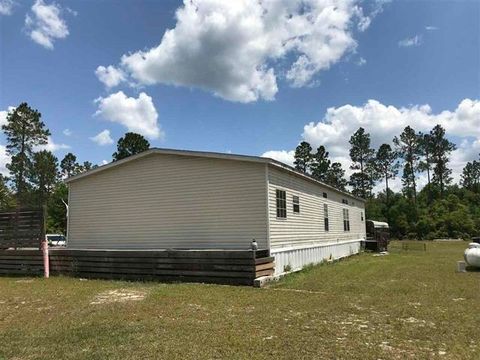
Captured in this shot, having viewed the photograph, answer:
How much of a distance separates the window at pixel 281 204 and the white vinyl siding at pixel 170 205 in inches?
40.4

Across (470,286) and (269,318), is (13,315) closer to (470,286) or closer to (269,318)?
(269,318)

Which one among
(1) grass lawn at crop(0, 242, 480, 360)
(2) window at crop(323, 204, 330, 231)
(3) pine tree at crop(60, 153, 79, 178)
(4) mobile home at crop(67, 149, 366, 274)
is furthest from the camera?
(3) pine tree at crop(60, 153, 79, 178)

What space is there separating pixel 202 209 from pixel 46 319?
6.33 meters

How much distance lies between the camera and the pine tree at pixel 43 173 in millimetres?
46875

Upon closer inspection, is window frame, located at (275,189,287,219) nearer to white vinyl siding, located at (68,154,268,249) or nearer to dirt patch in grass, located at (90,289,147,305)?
white vinyl siding, located at (68,154,268,249)

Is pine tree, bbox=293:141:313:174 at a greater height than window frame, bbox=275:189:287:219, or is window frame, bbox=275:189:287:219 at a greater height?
pine tree, bbox=293:141:313:174

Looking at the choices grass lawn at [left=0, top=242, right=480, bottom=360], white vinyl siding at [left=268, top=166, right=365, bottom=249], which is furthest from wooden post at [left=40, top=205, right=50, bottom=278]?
white vinyl siding at [left=268, top=166, right=365, bottom=249]

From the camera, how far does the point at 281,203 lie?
511 inches

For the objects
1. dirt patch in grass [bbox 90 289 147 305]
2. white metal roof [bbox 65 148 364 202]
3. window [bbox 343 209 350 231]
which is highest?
white metal roof [bbox 65 148 364 202]

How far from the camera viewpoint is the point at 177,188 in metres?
13.5

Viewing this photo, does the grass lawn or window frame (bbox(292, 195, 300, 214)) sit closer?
the grass lawn

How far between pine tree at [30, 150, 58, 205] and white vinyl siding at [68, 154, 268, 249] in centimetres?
3510

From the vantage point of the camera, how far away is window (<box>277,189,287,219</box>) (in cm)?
1273

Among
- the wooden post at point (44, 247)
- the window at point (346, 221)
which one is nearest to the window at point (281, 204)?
the wooden post at point (44, 247)
